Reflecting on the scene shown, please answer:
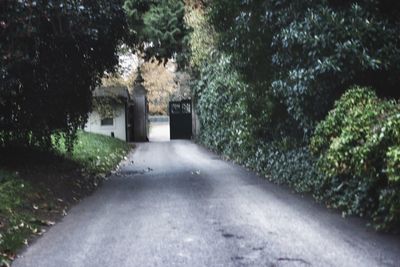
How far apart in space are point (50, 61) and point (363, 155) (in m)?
8.33

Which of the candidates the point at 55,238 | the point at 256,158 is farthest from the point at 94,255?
the point at 256,158

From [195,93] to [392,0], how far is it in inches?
878

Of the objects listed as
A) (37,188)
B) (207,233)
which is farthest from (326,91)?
(37,188)

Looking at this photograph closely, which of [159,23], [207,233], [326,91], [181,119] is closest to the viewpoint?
[207,233]

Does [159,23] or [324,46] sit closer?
[324,46]

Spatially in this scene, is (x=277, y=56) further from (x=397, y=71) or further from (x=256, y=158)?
(x=256, y=158)

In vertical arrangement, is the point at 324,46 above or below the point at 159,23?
below

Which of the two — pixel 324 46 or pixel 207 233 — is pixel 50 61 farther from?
pixel 207 233

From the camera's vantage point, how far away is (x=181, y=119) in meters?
40.5

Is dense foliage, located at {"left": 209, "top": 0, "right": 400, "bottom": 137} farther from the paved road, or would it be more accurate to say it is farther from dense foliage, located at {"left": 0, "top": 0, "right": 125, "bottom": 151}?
dense foliage, located at {"left": 0, "top": 0, "right": 125, "bottom": 151}

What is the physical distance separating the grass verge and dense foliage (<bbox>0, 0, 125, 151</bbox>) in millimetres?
795

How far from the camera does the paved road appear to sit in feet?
21.9

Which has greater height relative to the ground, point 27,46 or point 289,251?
point 27,46

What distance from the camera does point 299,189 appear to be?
12000mm
